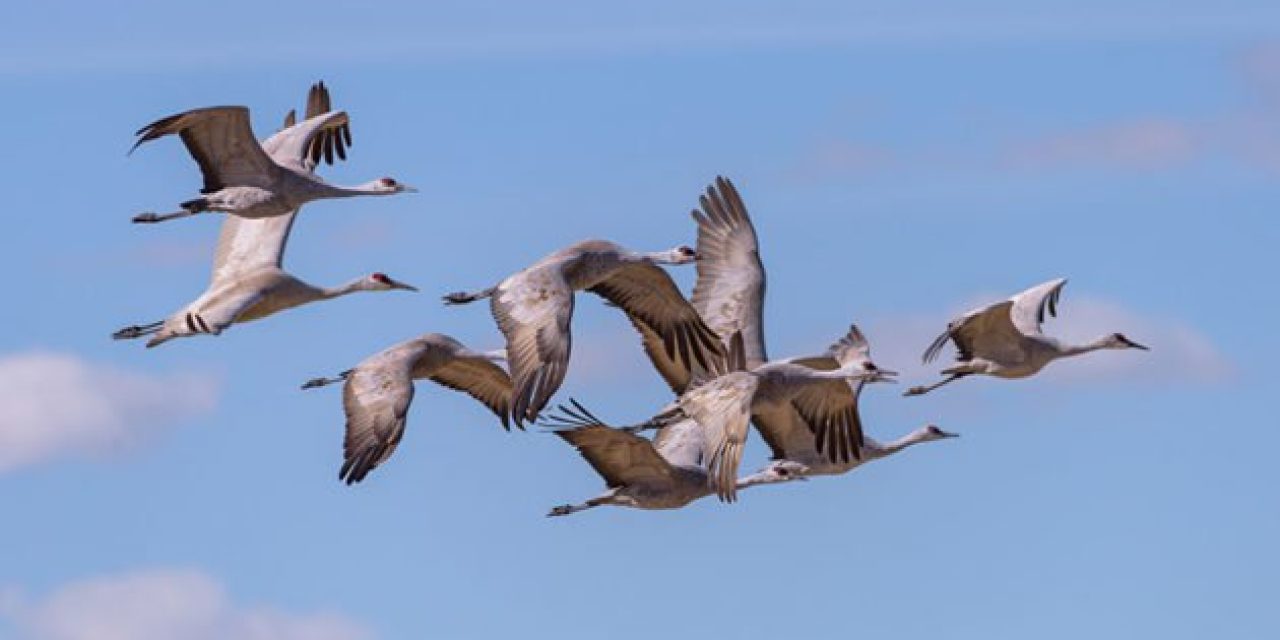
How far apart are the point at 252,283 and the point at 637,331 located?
329 cm

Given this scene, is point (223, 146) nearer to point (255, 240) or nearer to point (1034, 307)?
point (255, 240)

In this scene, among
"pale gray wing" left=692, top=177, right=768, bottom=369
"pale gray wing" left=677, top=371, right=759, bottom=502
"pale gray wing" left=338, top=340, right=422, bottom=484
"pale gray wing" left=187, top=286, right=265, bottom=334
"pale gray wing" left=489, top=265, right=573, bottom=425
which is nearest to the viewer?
"pale gray wing" left=489, top=265, right=573, bottom=425

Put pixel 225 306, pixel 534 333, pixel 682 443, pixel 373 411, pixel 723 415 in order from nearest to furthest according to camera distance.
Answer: pixel 534 333, pixel 723 415, pixel 373 411, pixel 225 306, pixel 682 443

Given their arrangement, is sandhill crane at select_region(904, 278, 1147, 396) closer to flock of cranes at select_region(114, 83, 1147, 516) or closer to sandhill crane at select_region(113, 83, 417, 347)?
flock of cranes at select_region(114, 83, 1147, 516)

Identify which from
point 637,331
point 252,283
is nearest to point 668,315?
point 637,331

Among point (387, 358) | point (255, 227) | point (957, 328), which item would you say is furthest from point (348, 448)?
point (957, 328)

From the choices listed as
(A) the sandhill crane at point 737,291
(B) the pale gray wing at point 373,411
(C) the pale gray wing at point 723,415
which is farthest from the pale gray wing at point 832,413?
(B) the pale gray wing at point 373,411

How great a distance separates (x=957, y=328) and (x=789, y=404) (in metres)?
2.01

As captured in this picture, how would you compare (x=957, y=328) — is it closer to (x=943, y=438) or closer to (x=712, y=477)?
(x=943, y=438)

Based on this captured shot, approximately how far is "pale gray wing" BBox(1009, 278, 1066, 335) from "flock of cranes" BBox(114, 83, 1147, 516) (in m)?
0.02

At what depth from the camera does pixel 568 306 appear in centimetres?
3238

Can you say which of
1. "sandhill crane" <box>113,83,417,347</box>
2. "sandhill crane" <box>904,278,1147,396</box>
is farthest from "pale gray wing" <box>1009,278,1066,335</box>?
A: "sandhill crane" <box>113,83,417,347</box>

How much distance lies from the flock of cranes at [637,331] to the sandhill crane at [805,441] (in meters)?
0.02

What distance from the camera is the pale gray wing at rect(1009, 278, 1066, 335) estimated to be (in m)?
36.9
